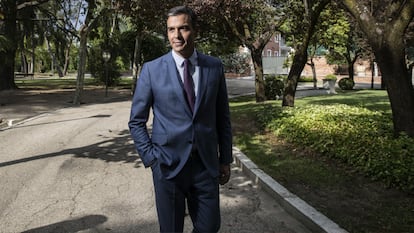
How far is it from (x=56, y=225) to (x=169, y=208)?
2540 mm

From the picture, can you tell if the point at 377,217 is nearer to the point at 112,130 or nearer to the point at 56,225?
the point at 56,225

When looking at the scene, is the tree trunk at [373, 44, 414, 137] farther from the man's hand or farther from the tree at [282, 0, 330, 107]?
the tree at [282, 0, 330, 107]

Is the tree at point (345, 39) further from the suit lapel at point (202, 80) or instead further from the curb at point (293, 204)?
the suit lapel at point (202, 80)

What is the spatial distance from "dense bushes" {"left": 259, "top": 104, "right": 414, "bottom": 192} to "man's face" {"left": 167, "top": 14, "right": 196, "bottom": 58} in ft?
13.3

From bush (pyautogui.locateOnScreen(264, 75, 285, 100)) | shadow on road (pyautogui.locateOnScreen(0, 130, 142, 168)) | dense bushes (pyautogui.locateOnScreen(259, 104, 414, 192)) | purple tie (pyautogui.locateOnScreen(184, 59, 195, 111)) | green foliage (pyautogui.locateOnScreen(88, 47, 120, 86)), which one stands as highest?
green foliage (pyautogui.locateOnScreen(88, 47, 120, 86))

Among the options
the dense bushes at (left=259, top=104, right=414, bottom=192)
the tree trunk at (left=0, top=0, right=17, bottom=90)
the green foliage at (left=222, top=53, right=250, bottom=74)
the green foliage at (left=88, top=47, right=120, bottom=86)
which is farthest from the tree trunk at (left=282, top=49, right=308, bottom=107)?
the green foliage at (left=222, top=53, right=250, bottom=74)

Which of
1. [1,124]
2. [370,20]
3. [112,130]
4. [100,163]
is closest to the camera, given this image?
[370,20]

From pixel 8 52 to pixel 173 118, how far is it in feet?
83.4

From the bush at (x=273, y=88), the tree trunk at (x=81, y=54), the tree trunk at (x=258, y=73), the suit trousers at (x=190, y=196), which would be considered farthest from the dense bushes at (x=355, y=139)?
the tree trunk at (x=81, y=54)

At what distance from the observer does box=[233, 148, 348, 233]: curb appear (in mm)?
4545

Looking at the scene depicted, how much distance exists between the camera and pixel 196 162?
284 centimetres

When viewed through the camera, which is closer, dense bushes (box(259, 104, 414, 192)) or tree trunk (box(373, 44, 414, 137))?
dense bushes (box(259, 104, 414, 192))

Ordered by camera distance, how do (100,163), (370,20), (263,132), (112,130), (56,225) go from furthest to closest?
1. (112,130)
2. (263,132)
3. (100,163)
4. (370,20)
5. (56,225)

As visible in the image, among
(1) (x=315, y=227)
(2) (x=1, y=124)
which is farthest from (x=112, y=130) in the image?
(1) (x=315, y=227)
